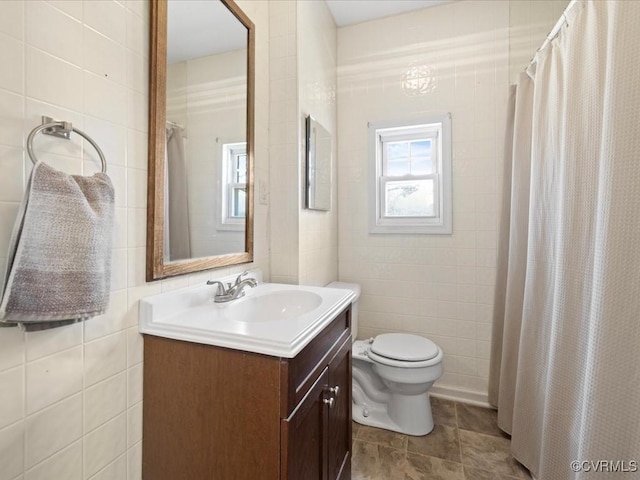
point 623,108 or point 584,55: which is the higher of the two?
point 584,55

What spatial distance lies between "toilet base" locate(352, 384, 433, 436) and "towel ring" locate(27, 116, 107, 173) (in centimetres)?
182

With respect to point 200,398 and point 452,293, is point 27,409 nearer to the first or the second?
point 200,398


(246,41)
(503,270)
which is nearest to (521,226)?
(503,270)

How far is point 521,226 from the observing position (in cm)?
166

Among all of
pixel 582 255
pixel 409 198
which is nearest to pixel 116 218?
pixel 582 255

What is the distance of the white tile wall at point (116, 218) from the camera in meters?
0.64

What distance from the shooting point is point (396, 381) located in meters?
1.68

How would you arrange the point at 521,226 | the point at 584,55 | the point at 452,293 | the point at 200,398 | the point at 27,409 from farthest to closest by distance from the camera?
1. the point at 452,293
2. the point at 521,226
3. the point at 584,55
4. the point at 200,398
5. the point at 27,409

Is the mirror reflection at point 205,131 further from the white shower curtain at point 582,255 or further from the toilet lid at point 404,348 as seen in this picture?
the white shower curtain at point 582,255

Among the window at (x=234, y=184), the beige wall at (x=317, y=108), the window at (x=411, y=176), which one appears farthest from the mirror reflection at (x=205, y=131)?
the window at (x=411, y=176)

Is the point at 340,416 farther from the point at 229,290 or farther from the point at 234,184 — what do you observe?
the point at 234,184

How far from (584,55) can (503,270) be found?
3.79ft

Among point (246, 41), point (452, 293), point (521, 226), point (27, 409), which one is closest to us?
point (27, 409)

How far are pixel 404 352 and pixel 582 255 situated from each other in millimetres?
983
